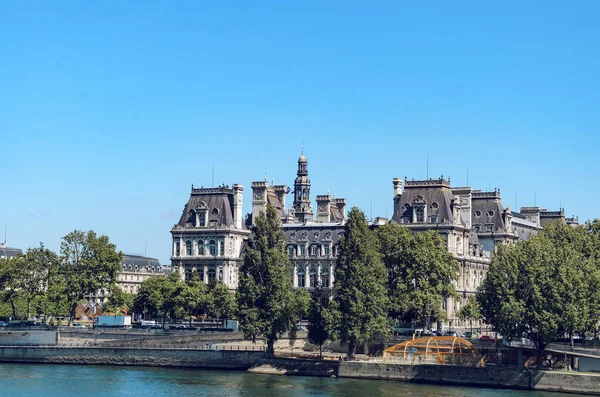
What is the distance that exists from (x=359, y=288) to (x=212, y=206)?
221ft

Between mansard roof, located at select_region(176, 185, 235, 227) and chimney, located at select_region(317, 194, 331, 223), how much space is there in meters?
17.4

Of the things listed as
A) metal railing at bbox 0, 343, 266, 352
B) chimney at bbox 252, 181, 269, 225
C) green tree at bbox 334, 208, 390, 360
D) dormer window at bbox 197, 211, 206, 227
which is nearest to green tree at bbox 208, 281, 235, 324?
dormer window at bbox 197, 211, 206, 227

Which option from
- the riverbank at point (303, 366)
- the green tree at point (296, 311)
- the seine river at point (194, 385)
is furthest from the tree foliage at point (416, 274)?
the seine river at point (194, 385)

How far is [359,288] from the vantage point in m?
119

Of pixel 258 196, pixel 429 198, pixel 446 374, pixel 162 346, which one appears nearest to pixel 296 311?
pixel 446 374

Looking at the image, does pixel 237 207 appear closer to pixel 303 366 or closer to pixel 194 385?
pixel 303 366

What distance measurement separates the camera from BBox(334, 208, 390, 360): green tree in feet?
386

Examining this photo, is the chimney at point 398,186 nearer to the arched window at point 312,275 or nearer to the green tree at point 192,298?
the arched window at point 312,275

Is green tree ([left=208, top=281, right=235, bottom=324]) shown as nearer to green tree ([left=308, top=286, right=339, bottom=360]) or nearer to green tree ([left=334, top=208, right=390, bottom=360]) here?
green tree ([left=308, top=286, right=339, bottom=360])

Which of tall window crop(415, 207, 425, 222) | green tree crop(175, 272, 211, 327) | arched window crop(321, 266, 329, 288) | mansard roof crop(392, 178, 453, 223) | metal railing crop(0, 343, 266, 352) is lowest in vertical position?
metal railing crop(0, 343, 266, 352)

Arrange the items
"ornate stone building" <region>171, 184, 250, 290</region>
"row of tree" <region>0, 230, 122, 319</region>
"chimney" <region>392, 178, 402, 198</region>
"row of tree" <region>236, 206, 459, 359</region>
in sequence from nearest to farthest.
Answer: "row of tree" <region>236, 206, 459, 359</region> → "row of tree" <region>0, 230, 122, 319</region> → "chimney" <region>392, 178, 402, 198</region> → "ornate stone building" <region>171, 184, 250, 290</region>

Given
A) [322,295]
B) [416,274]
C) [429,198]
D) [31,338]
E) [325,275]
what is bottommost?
[31,338]

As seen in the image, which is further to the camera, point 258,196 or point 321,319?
point 258,196

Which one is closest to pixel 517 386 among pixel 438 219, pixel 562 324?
pixel 562 324
